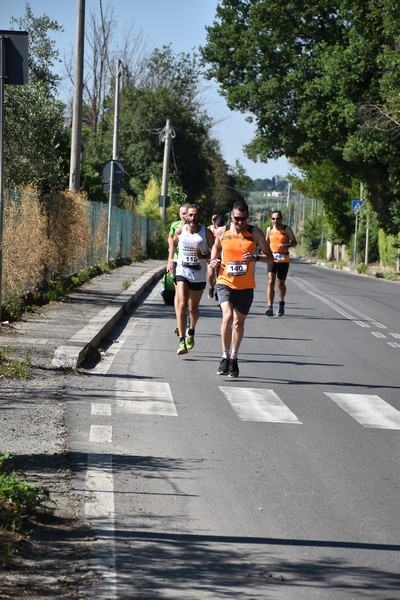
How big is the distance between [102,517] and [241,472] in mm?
1541

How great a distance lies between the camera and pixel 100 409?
9.80 metres

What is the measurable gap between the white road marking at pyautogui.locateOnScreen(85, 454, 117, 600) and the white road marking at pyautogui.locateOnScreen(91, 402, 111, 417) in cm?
175

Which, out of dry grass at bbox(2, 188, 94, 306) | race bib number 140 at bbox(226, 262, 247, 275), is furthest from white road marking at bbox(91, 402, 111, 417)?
dry grass at bbox(2, 188, 94, 306)

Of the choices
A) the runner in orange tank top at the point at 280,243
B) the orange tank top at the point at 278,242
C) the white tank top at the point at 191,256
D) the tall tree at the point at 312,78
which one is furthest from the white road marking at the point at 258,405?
the tall tree at the point at 312,78

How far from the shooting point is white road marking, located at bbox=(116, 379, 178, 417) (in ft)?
32.5

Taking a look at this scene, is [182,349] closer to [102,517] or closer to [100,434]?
[100,434]

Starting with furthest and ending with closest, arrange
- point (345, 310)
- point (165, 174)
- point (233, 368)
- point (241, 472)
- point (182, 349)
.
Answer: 1. point (165, 174)
2. point (345, 310)
3. point (182, 349)
4. point (233, 368)
5. point (241, 472)

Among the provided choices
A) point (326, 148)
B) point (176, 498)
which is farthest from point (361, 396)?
point (326, 148)

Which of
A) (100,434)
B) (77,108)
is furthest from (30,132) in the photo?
(100,434)

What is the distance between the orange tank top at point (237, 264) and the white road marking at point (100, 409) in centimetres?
302

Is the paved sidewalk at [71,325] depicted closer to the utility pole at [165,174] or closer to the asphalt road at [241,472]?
the asphalt road at [241,472]

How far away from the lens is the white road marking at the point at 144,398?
9.90 meters

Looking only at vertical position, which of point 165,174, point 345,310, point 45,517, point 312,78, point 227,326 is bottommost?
point 345,310

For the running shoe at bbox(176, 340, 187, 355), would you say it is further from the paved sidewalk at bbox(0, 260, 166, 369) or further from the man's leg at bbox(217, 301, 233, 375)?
the man's leg at bbox(217, 301, 233, 375)
